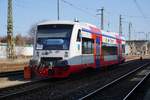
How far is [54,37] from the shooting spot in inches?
799

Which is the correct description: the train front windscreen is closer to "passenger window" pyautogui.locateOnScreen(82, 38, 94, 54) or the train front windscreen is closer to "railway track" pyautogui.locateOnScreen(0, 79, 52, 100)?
"passenger window" pyautogui.locateOnScreen(82, 38, 94, 54)

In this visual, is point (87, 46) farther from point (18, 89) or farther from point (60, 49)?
point (18, 89)

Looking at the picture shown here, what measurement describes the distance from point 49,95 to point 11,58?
41128 mm

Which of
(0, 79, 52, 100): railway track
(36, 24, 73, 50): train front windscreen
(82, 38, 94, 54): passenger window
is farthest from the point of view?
(82, 38, 94, 54): passenger window

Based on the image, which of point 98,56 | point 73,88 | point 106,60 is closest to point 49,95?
point 73,88

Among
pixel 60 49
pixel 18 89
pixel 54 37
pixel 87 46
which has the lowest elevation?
pixel 18 89

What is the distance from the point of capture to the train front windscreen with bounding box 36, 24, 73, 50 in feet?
66.1

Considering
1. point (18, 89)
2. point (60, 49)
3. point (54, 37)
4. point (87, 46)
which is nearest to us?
point (18, 89)

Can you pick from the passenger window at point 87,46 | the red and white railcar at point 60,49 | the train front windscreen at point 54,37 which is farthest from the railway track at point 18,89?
the passenger window at point 87,46

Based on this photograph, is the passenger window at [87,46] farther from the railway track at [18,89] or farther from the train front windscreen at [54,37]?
the railway track at [18,89]

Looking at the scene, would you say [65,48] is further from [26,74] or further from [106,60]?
[106,60]

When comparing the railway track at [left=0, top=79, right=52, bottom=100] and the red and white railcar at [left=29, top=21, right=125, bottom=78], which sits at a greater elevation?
the red and white railcar at [left=29, top=21, right=125, bottom=78]

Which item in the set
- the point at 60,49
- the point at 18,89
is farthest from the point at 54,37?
the point at 18,89

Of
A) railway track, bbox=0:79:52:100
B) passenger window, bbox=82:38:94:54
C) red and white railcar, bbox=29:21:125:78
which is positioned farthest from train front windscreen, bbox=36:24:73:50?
railway track, bbox=0:79:52:100
